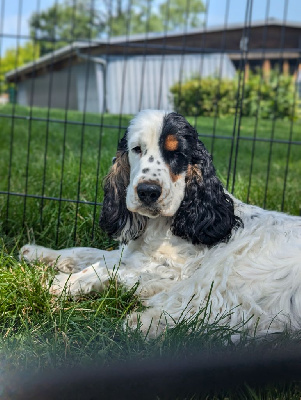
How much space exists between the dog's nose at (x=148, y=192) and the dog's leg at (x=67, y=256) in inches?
41.1

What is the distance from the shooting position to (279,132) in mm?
11695

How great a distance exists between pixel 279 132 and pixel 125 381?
36.6 ft

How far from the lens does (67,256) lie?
173 inches

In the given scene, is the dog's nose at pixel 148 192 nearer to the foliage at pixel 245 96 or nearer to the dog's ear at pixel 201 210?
the dog's ear at pixel 201 210

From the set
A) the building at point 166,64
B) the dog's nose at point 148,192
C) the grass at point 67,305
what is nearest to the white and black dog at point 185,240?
the dog's nose at point 148,192

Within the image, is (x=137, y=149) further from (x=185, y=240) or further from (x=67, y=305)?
(x=67, y=305)

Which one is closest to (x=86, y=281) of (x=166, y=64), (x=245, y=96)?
(x=245, y=96)

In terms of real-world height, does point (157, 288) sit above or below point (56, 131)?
below

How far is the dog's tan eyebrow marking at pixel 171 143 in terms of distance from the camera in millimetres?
3461

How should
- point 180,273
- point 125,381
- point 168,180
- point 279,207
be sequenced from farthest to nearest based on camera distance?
1. point 279,207
2. point 180,273
3. point 168,180
4. point 125,381

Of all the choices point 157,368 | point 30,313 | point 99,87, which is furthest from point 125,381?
point 99,87

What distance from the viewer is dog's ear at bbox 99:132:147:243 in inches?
148

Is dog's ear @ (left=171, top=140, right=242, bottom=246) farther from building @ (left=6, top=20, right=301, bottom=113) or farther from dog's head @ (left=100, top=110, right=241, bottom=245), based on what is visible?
building @ (left=6, top=20, right=301, bottom=113)

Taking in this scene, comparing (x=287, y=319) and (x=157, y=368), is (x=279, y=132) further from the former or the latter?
(x=157, y=368)
